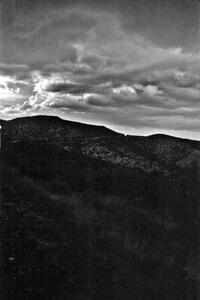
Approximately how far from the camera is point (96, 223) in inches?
341

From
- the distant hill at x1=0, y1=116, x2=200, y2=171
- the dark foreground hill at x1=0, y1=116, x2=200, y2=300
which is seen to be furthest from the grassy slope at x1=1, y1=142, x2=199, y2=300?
the distant hill at x1=0, y1=116, x2=200, y2=171

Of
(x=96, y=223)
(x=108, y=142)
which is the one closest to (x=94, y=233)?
(x=96, y=223)

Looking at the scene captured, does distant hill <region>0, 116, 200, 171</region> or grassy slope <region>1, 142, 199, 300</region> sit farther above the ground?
distant hill <region>0, 116, 200, 171</region>

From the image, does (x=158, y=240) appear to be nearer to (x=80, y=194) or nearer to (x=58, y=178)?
(x=80, y=194)

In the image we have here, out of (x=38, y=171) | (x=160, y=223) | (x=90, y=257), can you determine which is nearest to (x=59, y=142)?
(x=38, y=171)

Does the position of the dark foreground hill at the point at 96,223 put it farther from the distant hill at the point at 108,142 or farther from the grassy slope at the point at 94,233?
the distant hill at the point at 108,142

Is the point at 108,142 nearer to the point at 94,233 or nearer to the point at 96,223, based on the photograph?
the point at 96,223

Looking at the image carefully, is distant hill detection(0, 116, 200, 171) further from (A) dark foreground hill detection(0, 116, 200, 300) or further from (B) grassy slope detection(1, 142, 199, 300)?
(B) grassy slope detection(1, 142, 199, 300)

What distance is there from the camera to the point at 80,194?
10.6m

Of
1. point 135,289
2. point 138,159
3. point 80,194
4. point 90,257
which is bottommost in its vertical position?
point 135,289

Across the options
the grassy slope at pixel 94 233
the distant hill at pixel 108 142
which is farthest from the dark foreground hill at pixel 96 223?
the distant hill at pixel 108 142

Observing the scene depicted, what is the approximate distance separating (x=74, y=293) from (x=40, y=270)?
75 cm

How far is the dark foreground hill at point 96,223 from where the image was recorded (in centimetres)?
630

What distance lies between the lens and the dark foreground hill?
20.7 feet
